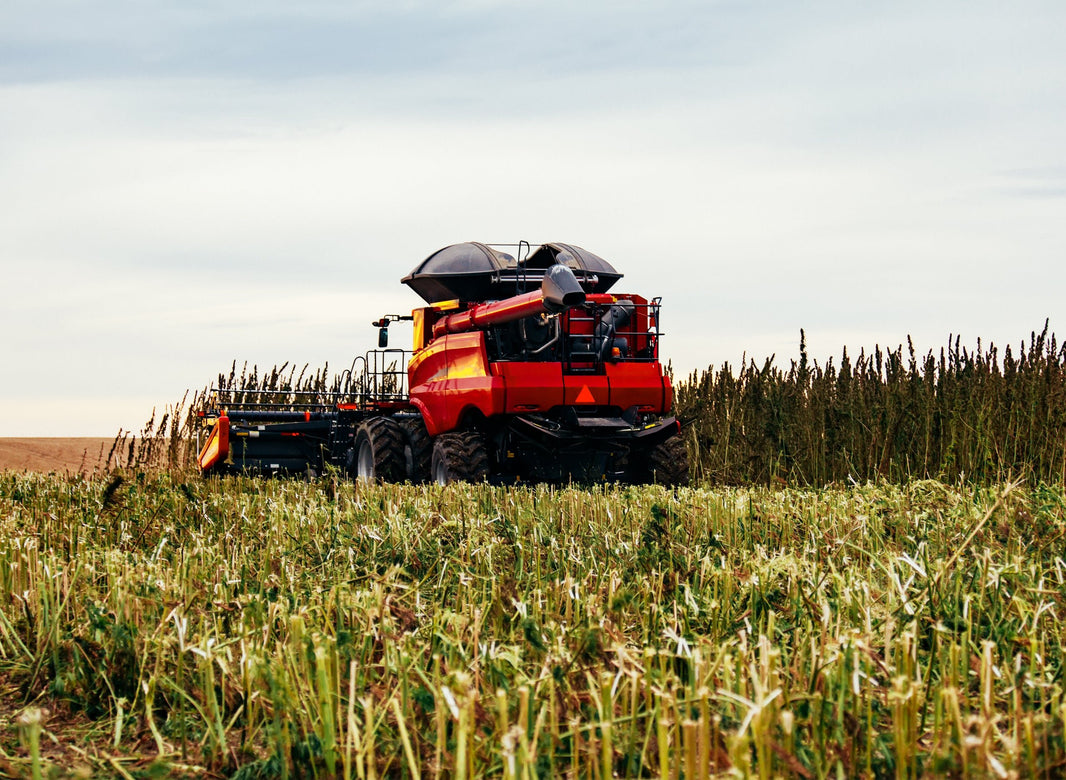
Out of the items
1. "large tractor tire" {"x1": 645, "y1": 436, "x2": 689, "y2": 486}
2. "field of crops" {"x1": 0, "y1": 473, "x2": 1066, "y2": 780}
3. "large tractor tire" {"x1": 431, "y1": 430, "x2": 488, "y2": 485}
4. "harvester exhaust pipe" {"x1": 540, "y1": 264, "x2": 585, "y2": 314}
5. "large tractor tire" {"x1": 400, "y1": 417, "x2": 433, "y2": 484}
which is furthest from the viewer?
"large tractor tire" {"x1": 400, "y1": 417, "x2": 433, "y2": 484}

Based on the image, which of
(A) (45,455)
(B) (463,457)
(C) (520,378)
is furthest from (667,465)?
(A) (45,455)

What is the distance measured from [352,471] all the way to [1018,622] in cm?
1217

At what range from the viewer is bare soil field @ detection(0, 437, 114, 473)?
72.4 ft

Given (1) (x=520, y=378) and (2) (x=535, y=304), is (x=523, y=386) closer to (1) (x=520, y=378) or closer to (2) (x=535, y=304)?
(1) (x=520, y=378)

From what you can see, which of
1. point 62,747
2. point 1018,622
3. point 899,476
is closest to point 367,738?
point 62,747

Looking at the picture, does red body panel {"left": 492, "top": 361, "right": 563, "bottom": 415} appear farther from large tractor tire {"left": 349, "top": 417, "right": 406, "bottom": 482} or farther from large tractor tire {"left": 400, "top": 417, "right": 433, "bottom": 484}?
large tractor tire {"left": 349, "top": 417, "right": 406, "bottom": 482}

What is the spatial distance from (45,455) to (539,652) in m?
23.6

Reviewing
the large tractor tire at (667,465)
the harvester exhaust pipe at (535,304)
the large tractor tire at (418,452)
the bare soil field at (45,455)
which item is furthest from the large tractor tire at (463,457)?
the bare soil field at (45,455)

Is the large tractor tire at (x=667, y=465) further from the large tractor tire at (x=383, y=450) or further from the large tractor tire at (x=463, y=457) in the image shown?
the large tractor tire at (x=383, y=450)

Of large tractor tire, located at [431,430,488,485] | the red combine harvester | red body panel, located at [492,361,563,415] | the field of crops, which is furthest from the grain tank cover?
the field of crops

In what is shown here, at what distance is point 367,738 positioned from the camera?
2590 millimetres

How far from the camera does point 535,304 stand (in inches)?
481

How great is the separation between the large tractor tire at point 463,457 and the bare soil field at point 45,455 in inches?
395

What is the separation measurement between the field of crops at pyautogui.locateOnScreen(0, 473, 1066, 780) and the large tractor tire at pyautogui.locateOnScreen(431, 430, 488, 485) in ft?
18.9
